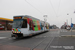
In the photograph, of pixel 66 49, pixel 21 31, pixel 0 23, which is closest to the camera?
pixel 66 49

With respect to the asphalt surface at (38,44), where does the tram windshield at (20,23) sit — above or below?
above

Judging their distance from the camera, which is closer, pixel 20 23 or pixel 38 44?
pixel 38 44

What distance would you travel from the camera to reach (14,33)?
13.2 m

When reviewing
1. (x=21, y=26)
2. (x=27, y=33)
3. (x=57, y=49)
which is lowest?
(x=57, y=49)

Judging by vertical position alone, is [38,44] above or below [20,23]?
below

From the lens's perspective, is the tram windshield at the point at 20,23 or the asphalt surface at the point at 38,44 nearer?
the asphalt surface at the point at 38,44

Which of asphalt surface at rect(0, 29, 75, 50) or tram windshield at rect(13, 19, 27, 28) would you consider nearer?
asphalt surface at rect(0, 29, 75, 50)

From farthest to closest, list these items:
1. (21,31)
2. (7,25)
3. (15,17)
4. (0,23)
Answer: (7,25) < (0,23) < (15,17) < (21,31)

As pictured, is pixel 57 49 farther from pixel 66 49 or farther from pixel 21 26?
pixel 21 26

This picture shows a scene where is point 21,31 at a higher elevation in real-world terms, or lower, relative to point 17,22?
lower

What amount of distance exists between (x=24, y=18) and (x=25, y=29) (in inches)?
63.4

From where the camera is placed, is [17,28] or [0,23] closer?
[17,28]

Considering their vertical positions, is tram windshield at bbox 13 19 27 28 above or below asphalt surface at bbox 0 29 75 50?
above

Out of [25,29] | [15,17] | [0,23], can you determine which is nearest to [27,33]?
[25,29]
